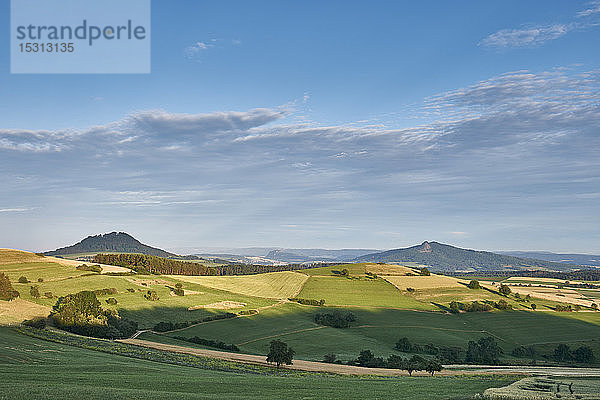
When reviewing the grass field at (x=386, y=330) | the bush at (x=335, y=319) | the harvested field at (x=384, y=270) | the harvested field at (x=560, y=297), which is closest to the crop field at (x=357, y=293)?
the grass field at (x=386, y=330)

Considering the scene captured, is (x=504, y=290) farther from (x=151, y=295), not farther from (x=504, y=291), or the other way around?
(x=151, y=295)

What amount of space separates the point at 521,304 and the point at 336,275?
222 feet

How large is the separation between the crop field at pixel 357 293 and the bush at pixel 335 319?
16.0 metres

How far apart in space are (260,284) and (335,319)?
169ft

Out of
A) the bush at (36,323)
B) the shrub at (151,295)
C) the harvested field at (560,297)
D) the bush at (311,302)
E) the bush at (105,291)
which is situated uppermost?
the bush at (105,291)

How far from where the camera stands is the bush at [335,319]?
110 m

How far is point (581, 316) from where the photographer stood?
125m

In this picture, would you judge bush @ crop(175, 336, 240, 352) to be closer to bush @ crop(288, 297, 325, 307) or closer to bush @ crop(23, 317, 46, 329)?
bush @ crop(23, 317, 46, 329)

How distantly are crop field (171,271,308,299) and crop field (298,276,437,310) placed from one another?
5.05 m

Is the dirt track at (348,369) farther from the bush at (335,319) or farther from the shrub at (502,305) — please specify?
the shrub at (502,305)

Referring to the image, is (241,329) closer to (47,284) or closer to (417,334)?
(417,334)

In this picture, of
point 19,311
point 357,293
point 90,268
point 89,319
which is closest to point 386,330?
point 357,293

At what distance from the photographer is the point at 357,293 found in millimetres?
144125

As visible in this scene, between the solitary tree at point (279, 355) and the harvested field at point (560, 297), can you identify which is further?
the harvested field at point (560, 297)
